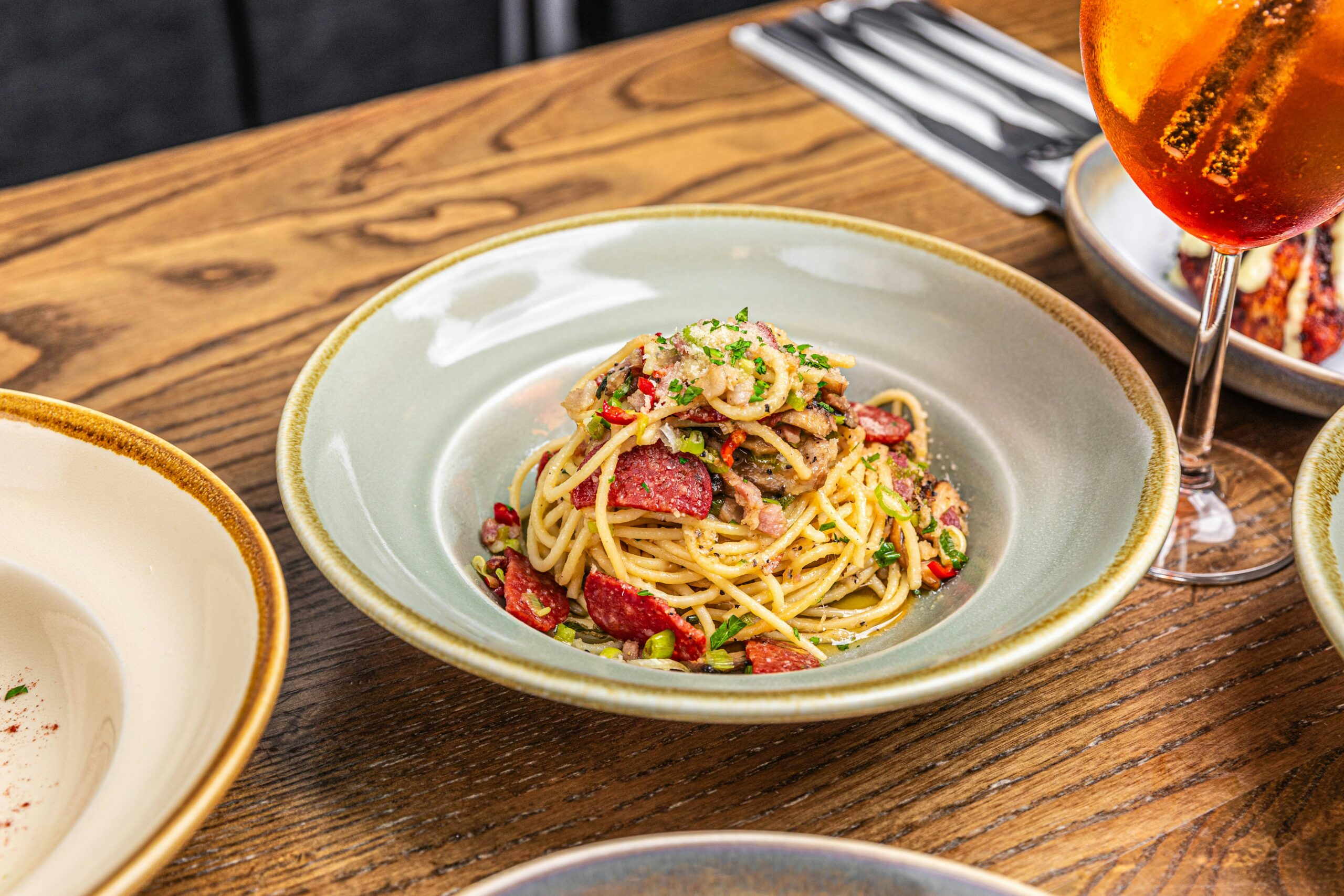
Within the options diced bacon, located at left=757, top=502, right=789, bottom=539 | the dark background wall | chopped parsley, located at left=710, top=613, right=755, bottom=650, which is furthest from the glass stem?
the dark background wall

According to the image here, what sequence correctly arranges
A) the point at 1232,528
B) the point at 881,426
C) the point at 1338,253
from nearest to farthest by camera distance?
the point at 1232,528
the point at 881,426
the point at 1338,253

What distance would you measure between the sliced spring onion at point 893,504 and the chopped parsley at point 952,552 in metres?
0.06

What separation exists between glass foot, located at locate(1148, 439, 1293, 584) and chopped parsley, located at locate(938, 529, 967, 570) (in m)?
0.27

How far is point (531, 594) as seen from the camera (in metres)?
1.67

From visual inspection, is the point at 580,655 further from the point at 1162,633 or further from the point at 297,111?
the point at 297,111

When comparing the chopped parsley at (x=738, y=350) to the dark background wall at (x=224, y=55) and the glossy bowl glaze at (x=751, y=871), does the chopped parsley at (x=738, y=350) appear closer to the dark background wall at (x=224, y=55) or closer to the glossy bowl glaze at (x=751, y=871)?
the glossy bowl glaze at (x=751, y=871)

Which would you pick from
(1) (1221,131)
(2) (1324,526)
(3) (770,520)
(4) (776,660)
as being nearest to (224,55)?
(3) (770,520)

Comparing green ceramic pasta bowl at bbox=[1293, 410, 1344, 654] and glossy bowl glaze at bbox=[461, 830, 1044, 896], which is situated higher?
green ceramic pasta bowl at bbox=[1293, 410, 1344, 654]

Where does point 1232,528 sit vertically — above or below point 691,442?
below

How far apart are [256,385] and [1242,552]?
5.64 ft

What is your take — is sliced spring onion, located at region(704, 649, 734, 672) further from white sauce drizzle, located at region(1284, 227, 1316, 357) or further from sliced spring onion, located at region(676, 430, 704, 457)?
white sauce drizzle, located at region(1284, 227, 1316, 357)

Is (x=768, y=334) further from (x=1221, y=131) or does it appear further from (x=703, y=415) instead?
(x=1221, y=131)

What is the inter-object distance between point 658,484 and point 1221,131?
89 cm

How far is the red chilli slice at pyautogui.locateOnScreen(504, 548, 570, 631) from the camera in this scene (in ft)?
5.35
